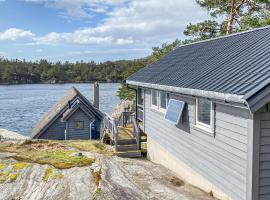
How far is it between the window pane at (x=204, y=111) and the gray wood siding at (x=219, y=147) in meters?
0.26

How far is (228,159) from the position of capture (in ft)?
24.6

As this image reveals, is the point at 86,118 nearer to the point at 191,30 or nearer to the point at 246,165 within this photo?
the point at 191,30

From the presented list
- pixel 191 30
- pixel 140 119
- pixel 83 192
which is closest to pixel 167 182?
pixel 83 192

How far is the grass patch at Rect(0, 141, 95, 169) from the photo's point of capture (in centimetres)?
1150

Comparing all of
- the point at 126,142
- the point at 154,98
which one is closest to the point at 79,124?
the point at 126,142

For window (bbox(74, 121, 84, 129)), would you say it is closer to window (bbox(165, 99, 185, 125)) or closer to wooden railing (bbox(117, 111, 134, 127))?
wooden railing (bbox(117, 111, 134, 127))

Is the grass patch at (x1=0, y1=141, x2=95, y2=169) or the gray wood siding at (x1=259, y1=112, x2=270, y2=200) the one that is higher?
the gray wood siding at (x1=259, y1=112, x2=270, y2=200)

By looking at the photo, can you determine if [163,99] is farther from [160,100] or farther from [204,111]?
[204,111]

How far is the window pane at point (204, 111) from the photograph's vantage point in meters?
8.70

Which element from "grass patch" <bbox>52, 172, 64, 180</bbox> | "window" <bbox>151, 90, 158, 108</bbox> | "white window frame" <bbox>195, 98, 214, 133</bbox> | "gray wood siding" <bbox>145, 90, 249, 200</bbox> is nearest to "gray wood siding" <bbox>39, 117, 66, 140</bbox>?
"window" <bbox>151, 90, 158, 108</bbox>

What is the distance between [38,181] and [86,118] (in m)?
15.1

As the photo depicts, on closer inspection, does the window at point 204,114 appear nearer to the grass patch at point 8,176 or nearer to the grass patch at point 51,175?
the grass patch at point 51,175

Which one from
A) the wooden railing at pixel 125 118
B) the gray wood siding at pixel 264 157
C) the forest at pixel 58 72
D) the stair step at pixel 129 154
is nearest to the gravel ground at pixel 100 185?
the gray wood siding at pixel 264 157

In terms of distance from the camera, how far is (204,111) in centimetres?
902
